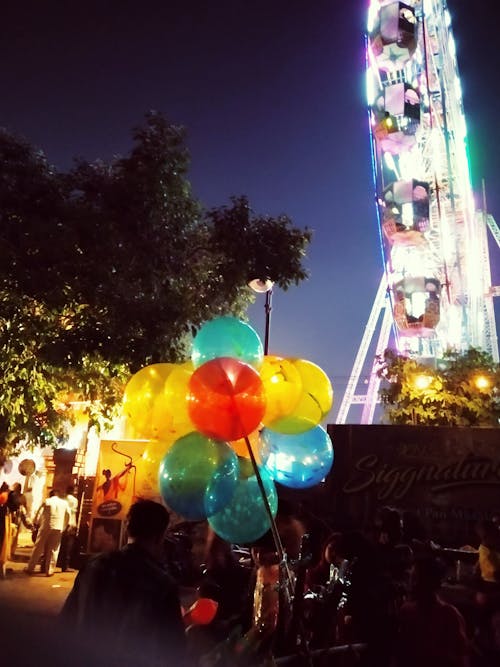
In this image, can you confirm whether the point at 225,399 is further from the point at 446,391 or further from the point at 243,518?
the point at 446,391

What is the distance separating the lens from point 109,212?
7.13 metres

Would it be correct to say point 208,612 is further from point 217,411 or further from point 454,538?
point 454,538

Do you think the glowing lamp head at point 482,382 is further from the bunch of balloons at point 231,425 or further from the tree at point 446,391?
the bunch of balloons at point 231,425

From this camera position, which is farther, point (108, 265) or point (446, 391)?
point (446, 391)

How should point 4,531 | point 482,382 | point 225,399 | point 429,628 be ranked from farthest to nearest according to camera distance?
point 482,382
point 4,531
point 225,399
point 429,628

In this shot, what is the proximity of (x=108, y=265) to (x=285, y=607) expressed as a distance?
495 cm

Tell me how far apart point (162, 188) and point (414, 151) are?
17.3 meters

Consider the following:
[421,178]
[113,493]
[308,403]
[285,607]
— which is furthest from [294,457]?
[421,178]

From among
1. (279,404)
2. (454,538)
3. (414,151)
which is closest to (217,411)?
(279,404)

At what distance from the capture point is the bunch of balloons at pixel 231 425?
3316 mm

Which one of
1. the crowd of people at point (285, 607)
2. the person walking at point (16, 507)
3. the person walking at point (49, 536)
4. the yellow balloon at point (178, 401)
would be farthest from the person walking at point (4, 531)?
the yellow balloon at point (178, 401)

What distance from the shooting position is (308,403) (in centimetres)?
403

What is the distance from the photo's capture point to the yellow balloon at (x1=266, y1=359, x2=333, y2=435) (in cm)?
385

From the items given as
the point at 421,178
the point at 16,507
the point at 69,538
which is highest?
the point at 421,178
